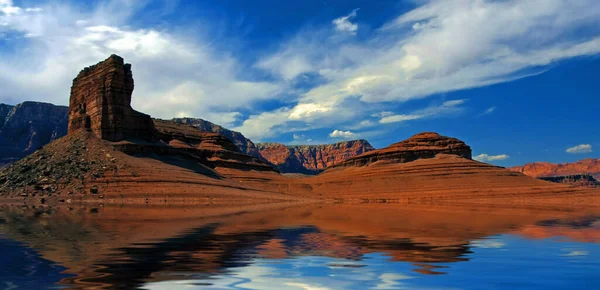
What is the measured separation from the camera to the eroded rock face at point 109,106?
7544cm

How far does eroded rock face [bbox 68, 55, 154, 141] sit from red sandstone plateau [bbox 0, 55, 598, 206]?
0.20 meters

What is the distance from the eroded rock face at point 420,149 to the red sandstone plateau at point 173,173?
0.99ft

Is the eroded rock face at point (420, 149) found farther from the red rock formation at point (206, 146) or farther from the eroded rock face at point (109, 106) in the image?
the eroded rock face at point (109, 106)

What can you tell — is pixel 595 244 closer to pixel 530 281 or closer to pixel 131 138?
pixel 530 281

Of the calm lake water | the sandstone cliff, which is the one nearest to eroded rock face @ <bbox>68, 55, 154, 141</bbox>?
the sandstone cliff

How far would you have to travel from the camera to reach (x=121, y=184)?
6116 centimetres

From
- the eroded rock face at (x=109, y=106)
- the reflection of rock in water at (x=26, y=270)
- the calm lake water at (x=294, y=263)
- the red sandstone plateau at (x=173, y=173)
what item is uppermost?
the eroded rock face at (x=109, y=106)

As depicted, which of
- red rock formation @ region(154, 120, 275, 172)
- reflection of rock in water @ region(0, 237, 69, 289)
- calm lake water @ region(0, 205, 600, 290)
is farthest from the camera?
red rock formation @ region(154, 120, 275, 172)

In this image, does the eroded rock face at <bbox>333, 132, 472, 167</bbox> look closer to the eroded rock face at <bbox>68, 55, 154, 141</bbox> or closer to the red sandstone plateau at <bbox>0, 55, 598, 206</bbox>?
the red sandstone plateau at <bbox>0, 55, 598, 206</bbox>

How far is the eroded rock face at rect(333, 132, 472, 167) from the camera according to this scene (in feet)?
381

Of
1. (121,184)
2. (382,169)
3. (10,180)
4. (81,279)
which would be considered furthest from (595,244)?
(382,169)

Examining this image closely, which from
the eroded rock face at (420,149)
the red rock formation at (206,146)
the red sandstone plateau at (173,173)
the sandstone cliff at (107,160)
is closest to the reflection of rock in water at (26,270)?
the red sandstone plateau at (173,173)

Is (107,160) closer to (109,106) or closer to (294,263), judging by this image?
(109,106)

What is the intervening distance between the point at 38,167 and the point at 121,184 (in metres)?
16.2
